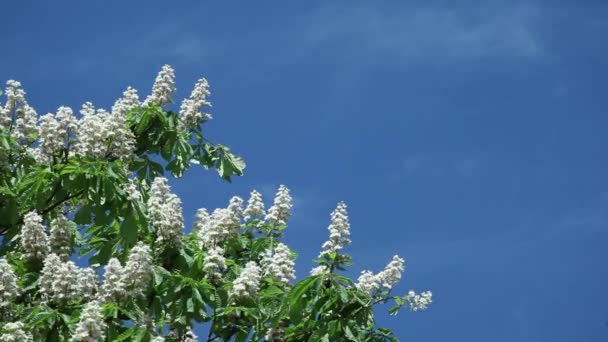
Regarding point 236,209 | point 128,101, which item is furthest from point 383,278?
point 128,101

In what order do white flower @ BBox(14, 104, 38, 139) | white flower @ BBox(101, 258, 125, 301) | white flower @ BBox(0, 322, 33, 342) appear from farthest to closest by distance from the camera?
white flower @ BBox(14, 104, 38, 139) → white flower @ BBox(101, 258, 125, 301) → white flower @ BBox(0, 322, 33, 342)

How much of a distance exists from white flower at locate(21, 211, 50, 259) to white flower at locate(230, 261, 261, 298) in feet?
7.68

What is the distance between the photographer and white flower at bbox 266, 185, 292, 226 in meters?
16.1

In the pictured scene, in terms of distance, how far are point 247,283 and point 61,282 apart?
7.07ft

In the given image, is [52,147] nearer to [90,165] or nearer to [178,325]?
[90,165]

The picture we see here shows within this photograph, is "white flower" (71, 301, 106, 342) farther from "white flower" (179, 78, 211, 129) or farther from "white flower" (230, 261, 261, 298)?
"white flower" (179, 78, 211, 129)

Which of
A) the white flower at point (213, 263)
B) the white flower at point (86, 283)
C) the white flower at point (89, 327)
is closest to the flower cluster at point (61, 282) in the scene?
the white flower at point (86, 283)

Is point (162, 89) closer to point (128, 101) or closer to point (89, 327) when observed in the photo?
point (128, 101)

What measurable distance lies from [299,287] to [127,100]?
500 centimetres

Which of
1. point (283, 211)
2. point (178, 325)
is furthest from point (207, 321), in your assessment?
point (283, 211)

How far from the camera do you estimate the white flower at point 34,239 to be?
571 inches

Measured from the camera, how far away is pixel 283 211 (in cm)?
1625

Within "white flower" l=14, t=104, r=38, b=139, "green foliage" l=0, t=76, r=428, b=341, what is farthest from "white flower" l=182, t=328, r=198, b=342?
"white flower" l=14, t=104, r=38, b=139

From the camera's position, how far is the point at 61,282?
44.4ft
